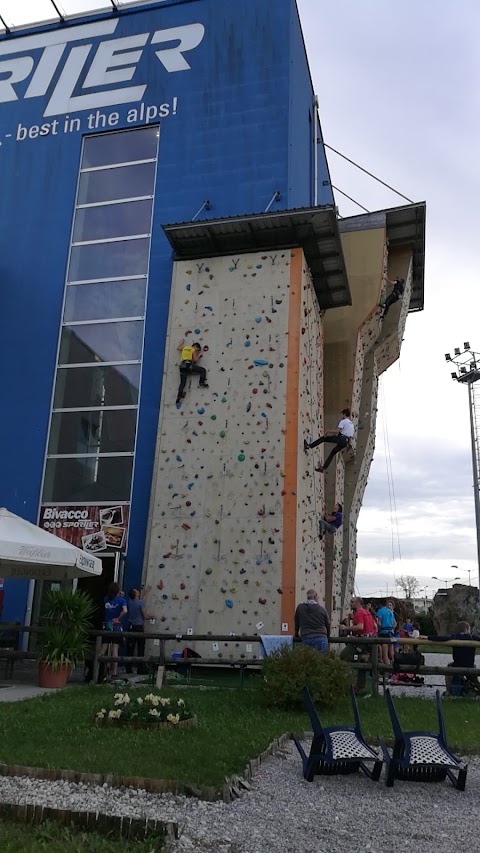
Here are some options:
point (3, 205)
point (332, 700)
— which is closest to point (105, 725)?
point (332, 700)

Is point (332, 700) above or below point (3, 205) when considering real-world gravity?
below

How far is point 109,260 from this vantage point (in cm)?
1856

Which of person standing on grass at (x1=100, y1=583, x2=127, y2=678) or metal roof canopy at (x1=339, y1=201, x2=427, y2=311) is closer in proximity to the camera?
person standing on grass at (x1=100, y1=583, x2=127, y2=678)

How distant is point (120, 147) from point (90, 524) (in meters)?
10.8

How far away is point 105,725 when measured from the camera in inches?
289

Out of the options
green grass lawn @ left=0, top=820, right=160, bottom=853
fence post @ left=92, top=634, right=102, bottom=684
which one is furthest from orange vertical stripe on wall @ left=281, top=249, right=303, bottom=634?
green grass lawn @ left=0, top=820, right=160, bottom=853

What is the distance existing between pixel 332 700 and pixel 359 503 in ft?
50.5

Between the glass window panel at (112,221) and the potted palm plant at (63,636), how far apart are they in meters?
10.5

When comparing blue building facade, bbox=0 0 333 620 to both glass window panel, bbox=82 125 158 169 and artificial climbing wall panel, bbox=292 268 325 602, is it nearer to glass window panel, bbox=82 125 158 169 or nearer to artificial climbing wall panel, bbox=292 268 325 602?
glass window panel, bbox=82 125 158 169

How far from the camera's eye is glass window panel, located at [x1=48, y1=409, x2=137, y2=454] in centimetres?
1694

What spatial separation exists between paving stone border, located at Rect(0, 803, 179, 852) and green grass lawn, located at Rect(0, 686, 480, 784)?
1055mm

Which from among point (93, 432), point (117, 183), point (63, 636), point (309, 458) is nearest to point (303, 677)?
point (63, 636)

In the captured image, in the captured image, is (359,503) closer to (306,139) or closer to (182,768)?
(306,139)

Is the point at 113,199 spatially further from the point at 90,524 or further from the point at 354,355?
the point at 90,524
